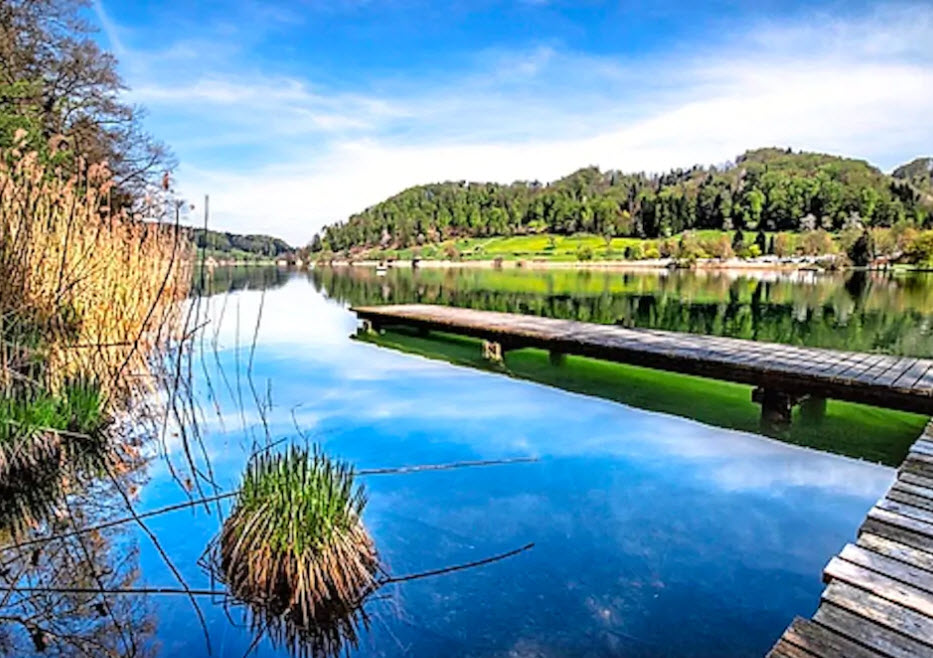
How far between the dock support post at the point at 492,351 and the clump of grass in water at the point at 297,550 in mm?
7026

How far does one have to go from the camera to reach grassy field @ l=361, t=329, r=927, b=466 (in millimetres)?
5809

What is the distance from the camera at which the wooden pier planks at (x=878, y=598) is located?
186 cm

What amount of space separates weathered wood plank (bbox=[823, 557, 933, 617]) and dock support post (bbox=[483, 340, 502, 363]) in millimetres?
7806

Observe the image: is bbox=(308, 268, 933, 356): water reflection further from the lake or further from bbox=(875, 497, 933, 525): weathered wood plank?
bbox=(875, 497, 933, 525): weathered wood plank

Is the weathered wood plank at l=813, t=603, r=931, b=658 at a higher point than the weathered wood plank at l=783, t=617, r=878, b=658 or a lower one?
higher

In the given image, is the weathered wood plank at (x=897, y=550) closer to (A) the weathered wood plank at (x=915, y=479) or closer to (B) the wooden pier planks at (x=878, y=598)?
(B) the wooden pier planks at (x=878, y=598)

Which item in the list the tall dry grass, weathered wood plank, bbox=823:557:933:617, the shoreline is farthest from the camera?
the shoreline

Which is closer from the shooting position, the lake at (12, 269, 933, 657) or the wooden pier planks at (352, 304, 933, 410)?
the lake at (12, 269, 933, 657)

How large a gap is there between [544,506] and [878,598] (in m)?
2.22

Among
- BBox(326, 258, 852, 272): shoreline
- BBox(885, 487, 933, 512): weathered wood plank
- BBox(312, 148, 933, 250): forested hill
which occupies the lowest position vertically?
BBox(885, 487, 933, 512): weathered wood plank

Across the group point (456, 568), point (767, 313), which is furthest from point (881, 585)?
point (767, 313)

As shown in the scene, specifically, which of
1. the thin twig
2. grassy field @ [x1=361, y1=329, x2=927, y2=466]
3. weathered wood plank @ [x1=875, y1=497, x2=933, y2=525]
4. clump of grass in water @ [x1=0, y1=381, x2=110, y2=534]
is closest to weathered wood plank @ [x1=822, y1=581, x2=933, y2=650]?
weathered wood plank @ [x1=875, y1=497, x2=933, y2=525]

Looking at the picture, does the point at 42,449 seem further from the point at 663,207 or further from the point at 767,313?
the point at 663,207

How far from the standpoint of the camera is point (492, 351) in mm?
10234
